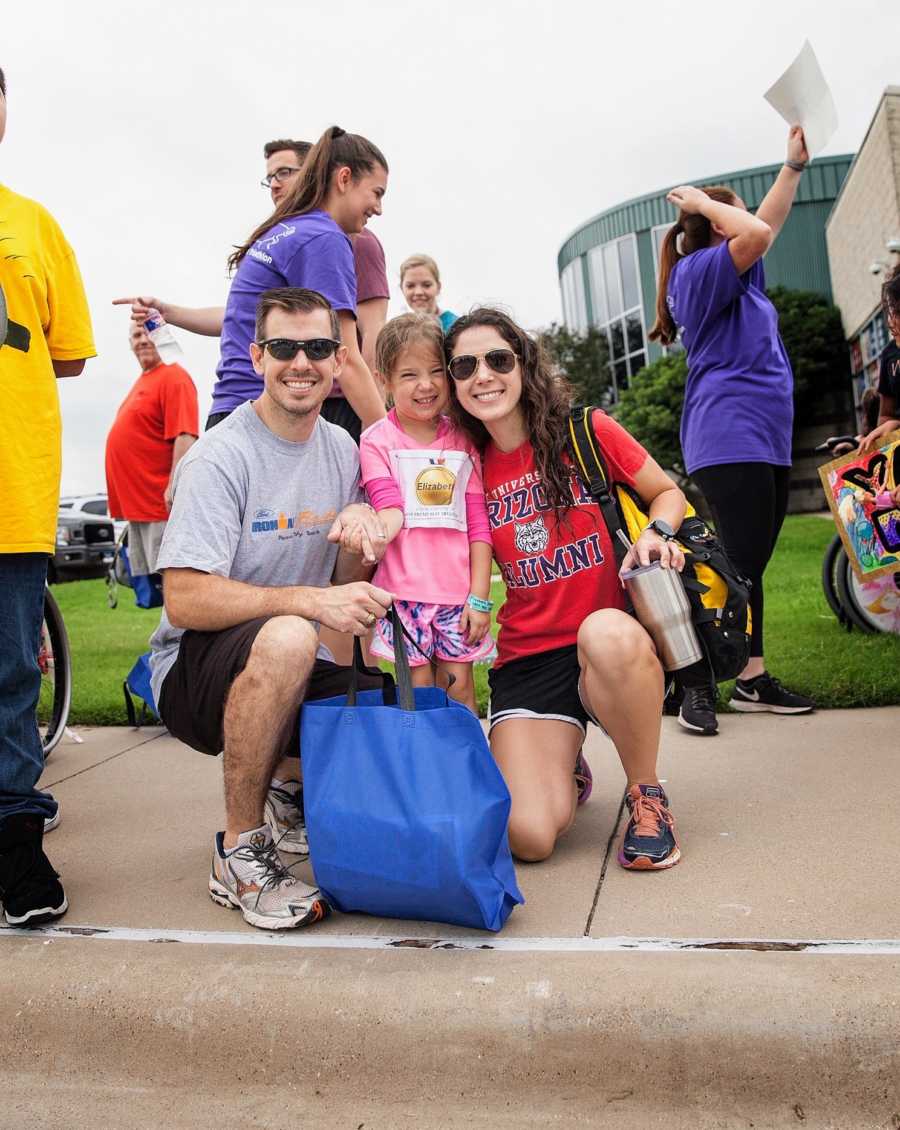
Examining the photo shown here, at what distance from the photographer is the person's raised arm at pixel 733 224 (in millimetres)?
4070

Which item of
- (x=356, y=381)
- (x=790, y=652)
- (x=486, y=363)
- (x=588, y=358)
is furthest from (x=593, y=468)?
(x=588, y=358)

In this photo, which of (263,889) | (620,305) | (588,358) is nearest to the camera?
(263,889)

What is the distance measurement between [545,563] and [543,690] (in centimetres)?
39

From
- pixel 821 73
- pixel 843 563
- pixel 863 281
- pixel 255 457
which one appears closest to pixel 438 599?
pixel 255 457

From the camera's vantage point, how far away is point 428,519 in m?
3.31

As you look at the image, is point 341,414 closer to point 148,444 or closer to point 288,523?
point 288,523

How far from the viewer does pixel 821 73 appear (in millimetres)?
4180

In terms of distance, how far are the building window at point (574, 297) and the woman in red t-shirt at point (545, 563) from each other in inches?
1364

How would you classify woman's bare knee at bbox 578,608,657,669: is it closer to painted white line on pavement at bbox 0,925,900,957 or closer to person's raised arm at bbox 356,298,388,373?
painted white line on pavement at bbox 0,925,900,957

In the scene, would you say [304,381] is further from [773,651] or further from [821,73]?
[773,651]

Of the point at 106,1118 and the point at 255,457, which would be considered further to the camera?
the point at 255,457

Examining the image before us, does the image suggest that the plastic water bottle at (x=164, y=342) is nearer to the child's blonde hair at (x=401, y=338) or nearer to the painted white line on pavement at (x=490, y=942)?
the child's blonde hair at (x=401, y=338)

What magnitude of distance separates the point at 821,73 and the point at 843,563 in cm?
278

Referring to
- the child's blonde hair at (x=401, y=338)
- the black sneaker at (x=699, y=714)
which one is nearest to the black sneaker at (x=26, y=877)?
the child's blonde hair at (x=401, y=338)
